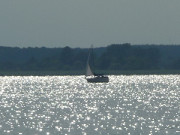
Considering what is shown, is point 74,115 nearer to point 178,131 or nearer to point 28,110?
point 28,110

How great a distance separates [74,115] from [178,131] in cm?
2099

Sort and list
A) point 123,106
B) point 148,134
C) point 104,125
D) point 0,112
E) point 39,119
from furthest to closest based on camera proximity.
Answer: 1. point 123,106
2. point 0,112
3. point 39,119
4. point 104,125
5. point 148,134

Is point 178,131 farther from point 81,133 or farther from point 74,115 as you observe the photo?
point 74,115

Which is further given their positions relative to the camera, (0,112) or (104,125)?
(0,112)

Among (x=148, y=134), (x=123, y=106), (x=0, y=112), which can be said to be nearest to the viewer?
(x=148, y=134)

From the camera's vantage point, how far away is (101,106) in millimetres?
106125

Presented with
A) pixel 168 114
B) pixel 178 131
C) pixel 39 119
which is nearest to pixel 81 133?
pixel 178 131

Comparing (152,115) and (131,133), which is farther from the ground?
(152,115)

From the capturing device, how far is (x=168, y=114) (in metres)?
90.2

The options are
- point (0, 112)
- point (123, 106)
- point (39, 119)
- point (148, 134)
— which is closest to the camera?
point (148, 134)

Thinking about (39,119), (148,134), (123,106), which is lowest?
(148,134)

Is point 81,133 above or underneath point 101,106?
underneath

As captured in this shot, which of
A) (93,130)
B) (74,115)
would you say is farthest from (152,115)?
(93,130)

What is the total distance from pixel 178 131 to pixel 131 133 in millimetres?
4062
